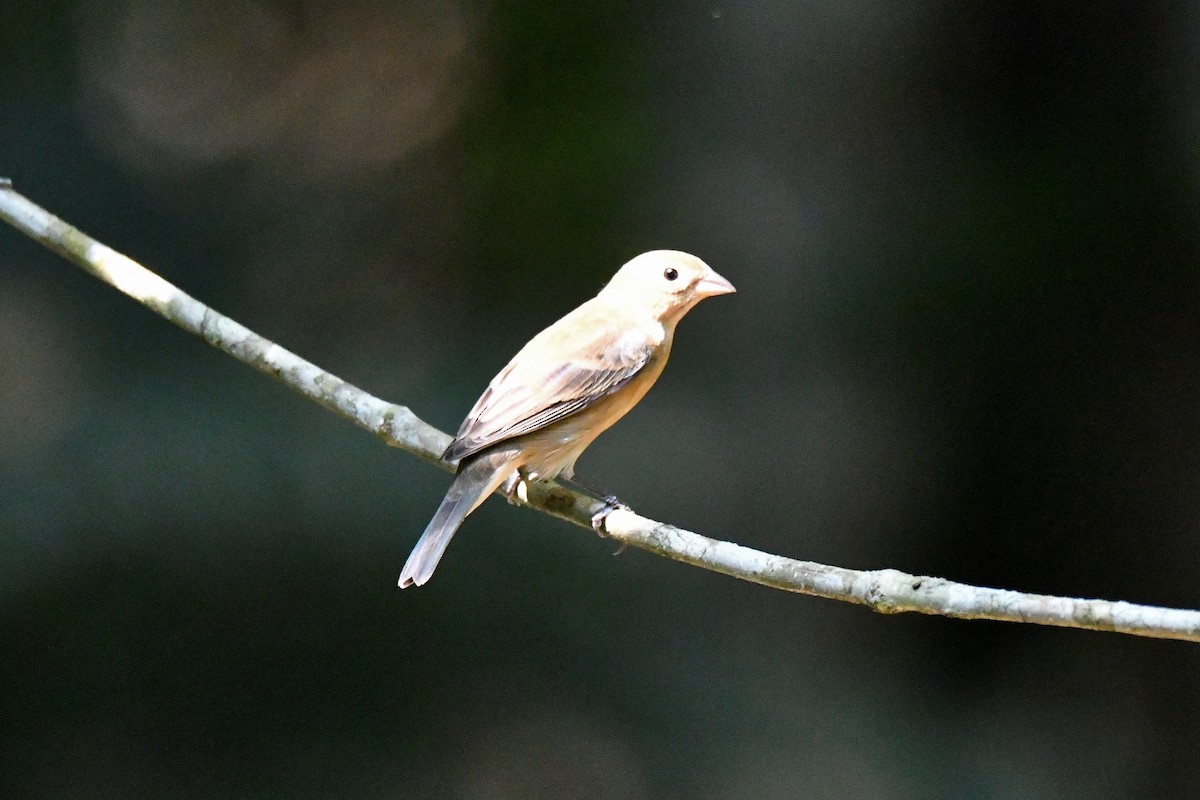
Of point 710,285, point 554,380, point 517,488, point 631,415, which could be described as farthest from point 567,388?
point 631,415

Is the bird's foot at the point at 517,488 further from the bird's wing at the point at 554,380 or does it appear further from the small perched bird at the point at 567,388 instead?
the bird's wing at the point at 554,380

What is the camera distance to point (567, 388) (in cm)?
374

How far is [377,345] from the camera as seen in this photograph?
574 centimetres

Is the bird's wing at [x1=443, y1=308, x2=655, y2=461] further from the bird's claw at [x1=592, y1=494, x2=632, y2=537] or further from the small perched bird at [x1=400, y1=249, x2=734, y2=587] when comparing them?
the bird's claw at [x1=592, y1=494, x2=632, y2=537]

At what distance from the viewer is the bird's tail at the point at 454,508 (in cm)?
329

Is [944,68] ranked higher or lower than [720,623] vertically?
higher

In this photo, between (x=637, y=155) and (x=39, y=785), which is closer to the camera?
(x=39, y=785)

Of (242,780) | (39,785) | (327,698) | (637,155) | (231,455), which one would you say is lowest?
(39,785)

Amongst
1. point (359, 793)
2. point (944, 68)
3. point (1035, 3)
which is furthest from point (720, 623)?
point (1035, 3)

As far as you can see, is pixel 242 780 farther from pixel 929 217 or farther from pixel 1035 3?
pixel 1035 3

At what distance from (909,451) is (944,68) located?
1.77m

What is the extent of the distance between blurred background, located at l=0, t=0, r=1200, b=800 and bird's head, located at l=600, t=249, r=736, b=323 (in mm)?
1595

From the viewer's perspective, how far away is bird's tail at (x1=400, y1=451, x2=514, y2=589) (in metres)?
3.29

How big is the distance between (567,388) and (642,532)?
0.74 metres
